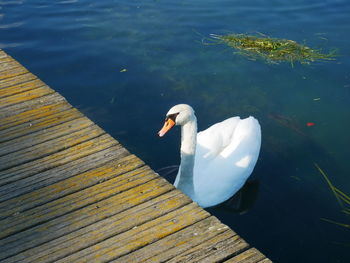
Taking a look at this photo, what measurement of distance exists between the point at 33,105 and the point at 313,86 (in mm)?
5557

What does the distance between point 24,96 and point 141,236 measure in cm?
295

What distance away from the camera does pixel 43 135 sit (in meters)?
5.27

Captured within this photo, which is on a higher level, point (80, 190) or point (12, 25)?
point (80, 190)

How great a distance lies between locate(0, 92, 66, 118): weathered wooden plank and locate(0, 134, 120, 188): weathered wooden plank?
1047mm

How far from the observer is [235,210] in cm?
659

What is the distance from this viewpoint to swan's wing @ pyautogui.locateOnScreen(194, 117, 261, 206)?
6426 millimetres

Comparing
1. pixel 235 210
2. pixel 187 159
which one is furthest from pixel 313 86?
pixel 187 159

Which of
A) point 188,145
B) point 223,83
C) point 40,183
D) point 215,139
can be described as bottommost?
point 223,83

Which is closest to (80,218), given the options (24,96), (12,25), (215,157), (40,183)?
(40,183)

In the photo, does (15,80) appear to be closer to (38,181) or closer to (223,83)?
(38,181)

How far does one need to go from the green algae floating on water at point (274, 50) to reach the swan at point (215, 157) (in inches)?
133

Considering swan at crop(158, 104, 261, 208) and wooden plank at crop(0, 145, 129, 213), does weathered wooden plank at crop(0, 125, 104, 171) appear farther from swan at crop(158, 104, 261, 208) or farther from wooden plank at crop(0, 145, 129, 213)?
swan at crop(158, 104, 261, 208)

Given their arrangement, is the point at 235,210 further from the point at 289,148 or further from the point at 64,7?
the point at 64,7

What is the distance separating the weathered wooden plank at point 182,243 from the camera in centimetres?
371
